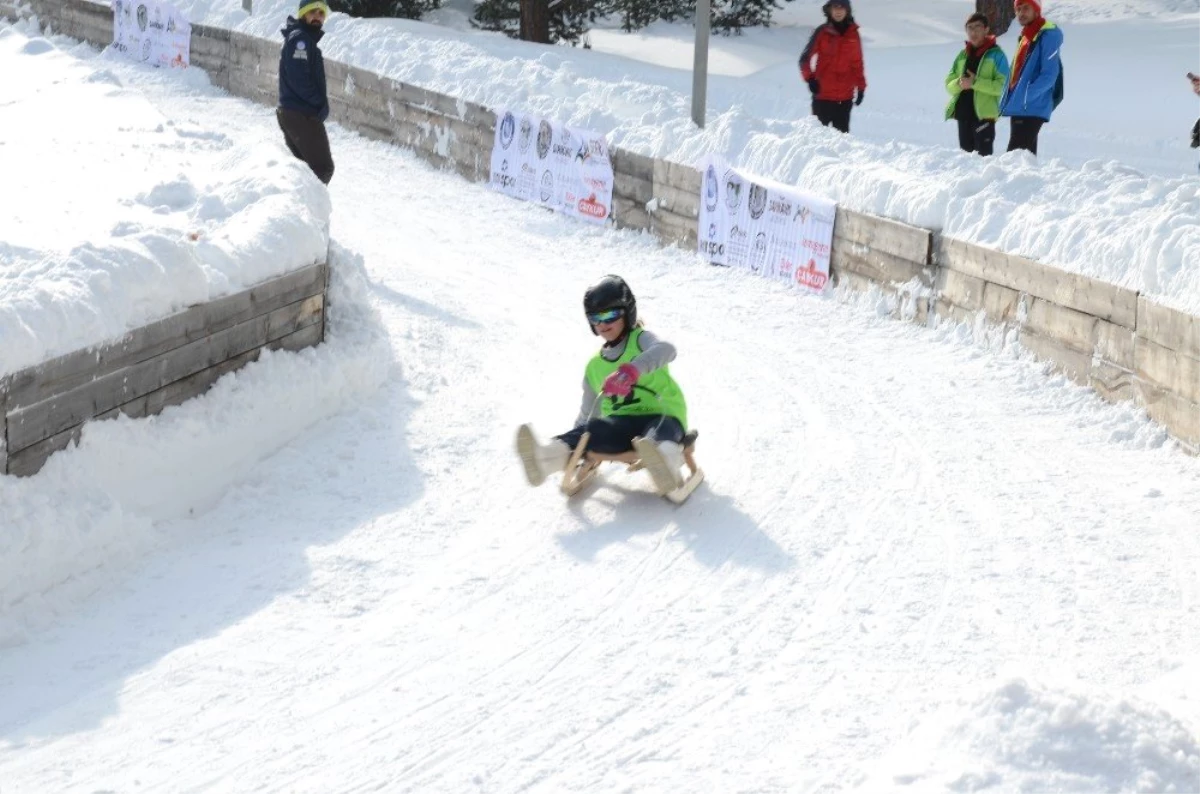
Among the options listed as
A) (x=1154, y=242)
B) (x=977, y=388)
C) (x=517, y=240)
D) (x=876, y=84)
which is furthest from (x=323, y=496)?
(x=876, y=84)

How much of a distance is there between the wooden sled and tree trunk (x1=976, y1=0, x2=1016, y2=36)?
49.1ft

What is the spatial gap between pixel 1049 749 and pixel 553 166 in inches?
442

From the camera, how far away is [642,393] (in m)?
8.04

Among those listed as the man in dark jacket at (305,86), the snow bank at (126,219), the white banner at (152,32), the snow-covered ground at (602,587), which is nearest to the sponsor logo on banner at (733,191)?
the snow-covered ground at (602,587)

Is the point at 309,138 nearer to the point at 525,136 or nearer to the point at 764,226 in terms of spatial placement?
the point at 525,136

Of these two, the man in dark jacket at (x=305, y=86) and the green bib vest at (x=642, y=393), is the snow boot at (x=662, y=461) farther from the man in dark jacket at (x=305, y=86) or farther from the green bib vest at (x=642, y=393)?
the man in dark jacket at (x=305, y=86)

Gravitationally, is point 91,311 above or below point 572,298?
above

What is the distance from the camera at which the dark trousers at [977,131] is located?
12844 millimetres

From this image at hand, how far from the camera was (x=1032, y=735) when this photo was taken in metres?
4.63

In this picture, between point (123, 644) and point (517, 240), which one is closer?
point (123, 644)

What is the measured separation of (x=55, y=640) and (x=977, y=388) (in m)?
5.65

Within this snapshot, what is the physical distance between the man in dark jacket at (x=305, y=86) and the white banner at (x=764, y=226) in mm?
3187

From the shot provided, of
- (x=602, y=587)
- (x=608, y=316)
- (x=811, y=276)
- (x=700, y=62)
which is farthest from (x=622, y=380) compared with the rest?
(x=700, y=62)

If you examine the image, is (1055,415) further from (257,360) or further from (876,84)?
(876,84)
